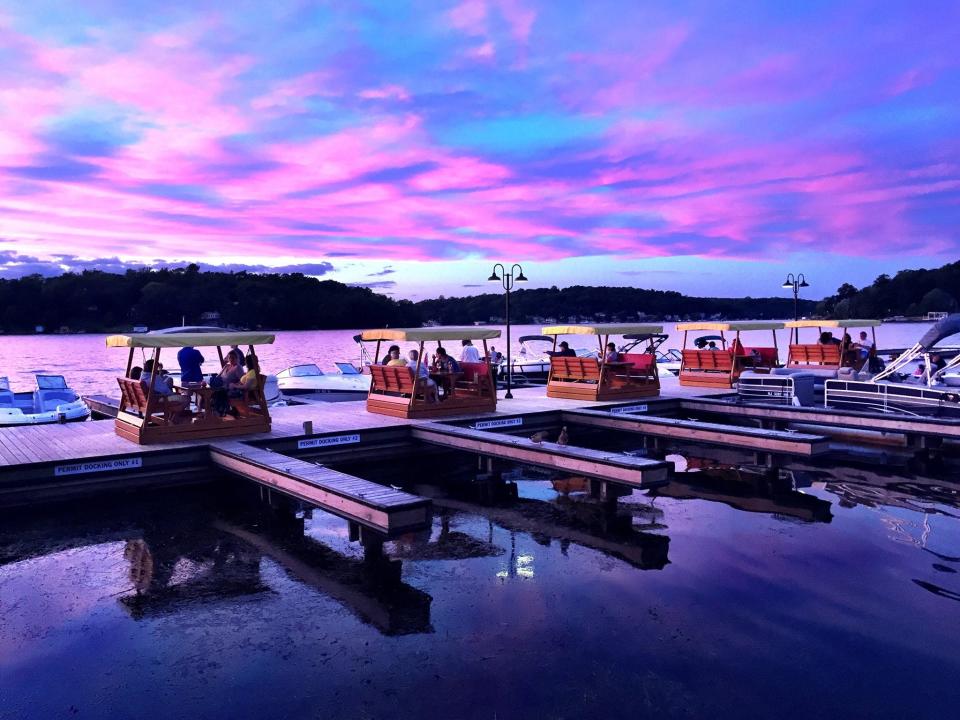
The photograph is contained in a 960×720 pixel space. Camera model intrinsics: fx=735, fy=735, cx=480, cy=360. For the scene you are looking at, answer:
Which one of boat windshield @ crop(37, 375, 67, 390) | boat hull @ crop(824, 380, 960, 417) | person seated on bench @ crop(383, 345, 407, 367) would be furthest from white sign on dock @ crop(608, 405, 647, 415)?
boat windshield @ crop(37, 375, 67, 390)

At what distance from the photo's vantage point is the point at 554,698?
579 centimetres

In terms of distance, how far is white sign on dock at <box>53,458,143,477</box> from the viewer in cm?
1171

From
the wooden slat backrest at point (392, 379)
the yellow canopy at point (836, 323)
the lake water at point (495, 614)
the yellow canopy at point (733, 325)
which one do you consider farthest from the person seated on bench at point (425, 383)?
the yellow canopy at point (836, 323)

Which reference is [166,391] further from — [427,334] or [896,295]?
[896,295]

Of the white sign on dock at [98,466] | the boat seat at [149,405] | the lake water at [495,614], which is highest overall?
the boat seat at [149,405]

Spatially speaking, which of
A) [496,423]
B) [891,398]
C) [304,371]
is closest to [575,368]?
[496,423]

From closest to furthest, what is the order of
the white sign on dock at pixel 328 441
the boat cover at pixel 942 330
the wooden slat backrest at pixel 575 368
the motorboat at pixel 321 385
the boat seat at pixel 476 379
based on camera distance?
the white sign on dock at pixel 328 441 → the boat seat at pixel 476 379 → the boat cover at pixel 942 330 → the wooden slat backrest at pixel 575 368 → the motorboat at pixel 321 385

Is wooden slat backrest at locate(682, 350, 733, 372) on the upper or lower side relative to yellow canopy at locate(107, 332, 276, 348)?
lower

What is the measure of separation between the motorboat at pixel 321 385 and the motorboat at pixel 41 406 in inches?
269

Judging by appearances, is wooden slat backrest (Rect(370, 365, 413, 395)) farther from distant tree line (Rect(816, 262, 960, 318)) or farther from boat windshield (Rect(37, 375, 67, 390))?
distant tree line (Rect(816, 262, 960, 318))

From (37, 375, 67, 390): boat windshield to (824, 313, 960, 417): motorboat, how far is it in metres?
22.5

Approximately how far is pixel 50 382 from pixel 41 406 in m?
3.24

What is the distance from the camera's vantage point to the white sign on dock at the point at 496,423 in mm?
16502

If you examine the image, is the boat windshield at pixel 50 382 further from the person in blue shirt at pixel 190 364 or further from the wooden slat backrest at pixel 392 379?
the wooden slat backrest at pixel 392 379
